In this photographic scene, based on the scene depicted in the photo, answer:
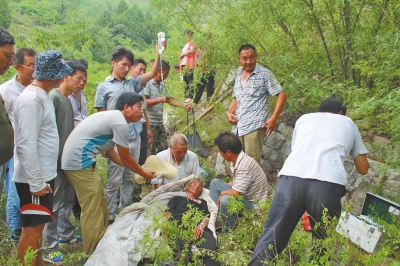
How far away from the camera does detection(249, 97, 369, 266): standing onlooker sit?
2.56 metres

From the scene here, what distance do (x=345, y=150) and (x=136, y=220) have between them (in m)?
2.24

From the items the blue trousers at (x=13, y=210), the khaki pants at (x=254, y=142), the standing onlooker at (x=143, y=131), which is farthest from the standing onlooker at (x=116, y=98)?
the khaki pants at (x=254, y=142)

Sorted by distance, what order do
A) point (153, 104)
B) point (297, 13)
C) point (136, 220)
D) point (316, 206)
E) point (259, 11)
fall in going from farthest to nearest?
point (153, 104), point (259, 11), point (297, 13), point (136, 220), point (316, 206)

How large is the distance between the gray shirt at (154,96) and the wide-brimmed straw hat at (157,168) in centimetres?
130

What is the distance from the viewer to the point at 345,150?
271 cm

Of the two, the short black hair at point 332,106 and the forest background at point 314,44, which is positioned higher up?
the forest background at point 314,44

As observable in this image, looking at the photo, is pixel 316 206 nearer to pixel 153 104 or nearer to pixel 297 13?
pixel 297 13

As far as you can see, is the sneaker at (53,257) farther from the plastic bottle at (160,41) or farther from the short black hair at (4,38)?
the plastic bottle at (160,41)

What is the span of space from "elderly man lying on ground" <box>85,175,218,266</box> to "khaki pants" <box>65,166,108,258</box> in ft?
0.40

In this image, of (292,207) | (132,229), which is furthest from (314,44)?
(132,229)

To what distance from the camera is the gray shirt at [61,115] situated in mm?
3551

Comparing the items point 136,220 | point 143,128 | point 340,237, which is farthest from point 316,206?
point 143,128

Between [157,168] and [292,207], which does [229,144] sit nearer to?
[157,168]

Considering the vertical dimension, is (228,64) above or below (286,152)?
above
